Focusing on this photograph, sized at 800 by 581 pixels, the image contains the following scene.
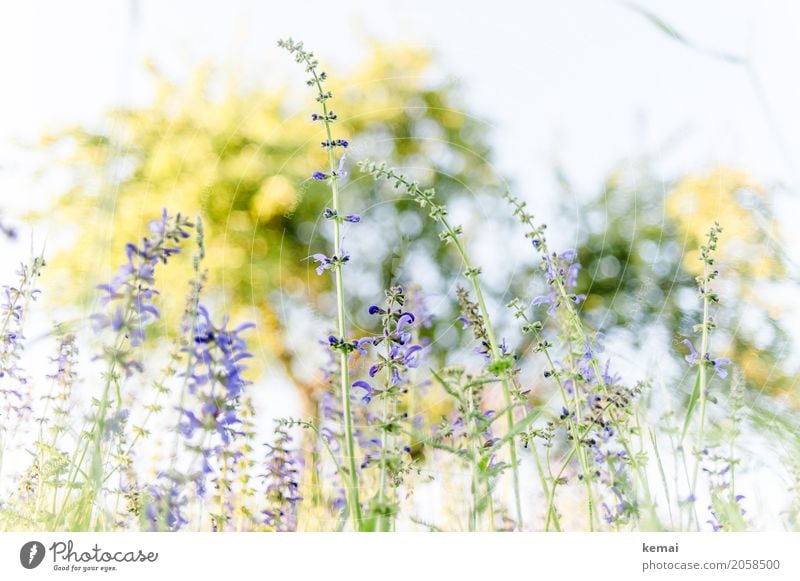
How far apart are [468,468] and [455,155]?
773 mm

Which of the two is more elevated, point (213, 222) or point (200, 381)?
point (213, 222)

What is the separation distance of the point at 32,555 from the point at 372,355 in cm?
61

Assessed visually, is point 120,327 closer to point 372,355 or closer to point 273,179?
point 372,355

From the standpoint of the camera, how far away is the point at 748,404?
156cm

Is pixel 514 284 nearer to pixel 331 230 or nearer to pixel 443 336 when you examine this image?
pixel 443 336

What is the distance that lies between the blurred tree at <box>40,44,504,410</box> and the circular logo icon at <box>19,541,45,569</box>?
0.42 meters

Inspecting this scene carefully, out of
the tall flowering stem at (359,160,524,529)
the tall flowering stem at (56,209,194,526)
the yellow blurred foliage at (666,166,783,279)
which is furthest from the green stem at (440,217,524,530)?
the yellow blurred foliage at (666,166,783,279)

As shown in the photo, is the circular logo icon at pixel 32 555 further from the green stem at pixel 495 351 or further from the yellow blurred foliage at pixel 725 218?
the yellow blurred foliage at pixel 725 218

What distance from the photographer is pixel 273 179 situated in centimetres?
151

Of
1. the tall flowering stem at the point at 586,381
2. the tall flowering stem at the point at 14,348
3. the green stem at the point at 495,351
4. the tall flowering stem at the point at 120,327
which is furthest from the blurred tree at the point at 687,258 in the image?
the tall flowering stem at the point at 14,348

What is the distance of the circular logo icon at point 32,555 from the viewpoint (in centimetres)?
108

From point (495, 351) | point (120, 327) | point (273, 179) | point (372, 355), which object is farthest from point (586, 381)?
point (273, 179)

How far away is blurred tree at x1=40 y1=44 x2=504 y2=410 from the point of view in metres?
1.42

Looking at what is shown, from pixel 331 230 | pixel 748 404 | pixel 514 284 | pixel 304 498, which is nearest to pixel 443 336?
pixel 514 284
